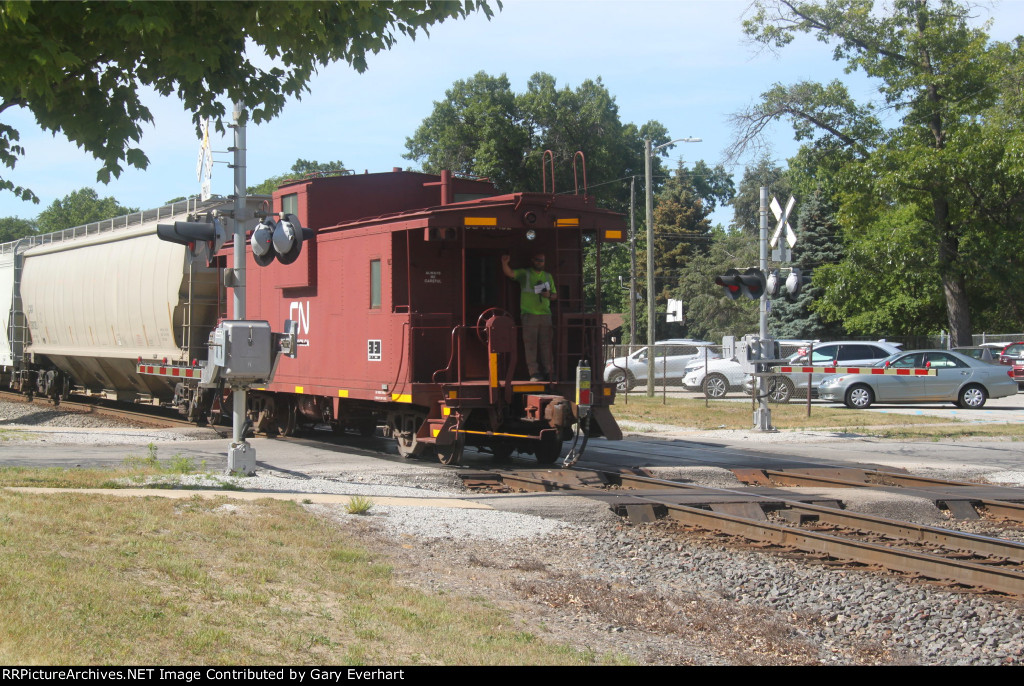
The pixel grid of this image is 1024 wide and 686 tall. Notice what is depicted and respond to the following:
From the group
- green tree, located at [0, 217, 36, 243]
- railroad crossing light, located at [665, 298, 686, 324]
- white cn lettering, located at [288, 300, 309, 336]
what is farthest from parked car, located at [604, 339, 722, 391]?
green tree, located at [0, 217, 36, 243]

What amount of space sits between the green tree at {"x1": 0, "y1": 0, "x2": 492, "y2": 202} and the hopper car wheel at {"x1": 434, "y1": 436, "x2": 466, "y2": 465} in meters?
6.19

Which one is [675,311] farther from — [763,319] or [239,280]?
[239,280]

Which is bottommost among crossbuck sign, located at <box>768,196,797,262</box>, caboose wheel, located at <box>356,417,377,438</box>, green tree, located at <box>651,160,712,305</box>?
caboose wheel, located at <box>356,417,377,438</box>

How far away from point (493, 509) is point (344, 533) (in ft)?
6.17

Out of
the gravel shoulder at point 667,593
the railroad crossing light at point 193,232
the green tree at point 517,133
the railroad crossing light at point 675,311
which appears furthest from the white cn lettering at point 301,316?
the green tree at point 517,133

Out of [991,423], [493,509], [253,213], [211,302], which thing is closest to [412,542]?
[493,509]

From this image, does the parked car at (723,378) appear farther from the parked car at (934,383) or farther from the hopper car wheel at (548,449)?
the hopper car wheel at (548,449)

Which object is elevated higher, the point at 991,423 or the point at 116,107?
the point at 116,107

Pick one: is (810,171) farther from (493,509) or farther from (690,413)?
(493,509)

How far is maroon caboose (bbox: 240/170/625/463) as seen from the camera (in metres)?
12.6

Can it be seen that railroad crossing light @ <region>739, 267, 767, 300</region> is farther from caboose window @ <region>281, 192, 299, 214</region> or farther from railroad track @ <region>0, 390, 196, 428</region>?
railroad track @ <region>0, 390, 196, 428</region>

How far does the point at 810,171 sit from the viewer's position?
3744 centimetres

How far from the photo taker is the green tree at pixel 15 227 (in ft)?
409

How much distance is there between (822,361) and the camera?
28.5 meters
